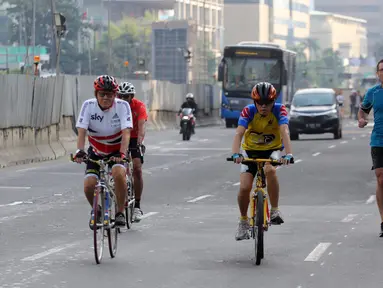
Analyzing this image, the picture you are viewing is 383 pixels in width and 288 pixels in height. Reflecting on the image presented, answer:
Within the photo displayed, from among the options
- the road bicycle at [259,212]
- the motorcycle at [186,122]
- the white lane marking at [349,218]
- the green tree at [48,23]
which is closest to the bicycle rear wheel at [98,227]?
the road bicycle at [259,212]

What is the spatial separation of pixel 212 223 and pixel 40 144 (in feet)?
50.4

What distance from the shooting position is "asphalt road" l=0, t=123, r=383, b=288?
10609mm

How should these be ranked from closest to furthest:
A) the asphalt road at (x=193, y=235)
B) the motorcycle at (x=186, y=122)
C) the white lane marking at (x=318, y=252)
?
the asphalt road at (x=193, y=235), the white lane marking at (x=318, y=252), the motorcycle at (x=186, y=122)

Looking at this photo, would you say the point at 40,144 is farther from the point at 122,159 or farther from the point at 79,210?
the point at 122,159

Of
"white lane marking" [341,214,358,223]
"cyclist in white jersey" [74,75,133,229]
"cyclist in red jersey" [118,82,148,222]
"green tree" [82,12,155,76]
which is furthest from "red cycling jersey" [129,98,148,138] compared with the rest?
"green tree" [82,12,155,76]

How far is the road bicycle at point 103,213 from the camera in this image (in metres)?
11.4

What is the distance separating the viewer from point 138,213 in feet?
49.2

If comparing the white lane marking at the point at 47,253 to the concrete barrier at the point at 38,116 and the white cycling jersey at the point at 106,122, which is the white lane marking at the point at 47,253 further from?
Answer: the concrete barrier at the point at 38,116

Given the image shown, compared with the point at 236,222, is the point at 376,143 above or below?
above

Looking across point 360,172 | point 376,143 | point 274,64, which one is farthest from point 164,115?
point 376,143

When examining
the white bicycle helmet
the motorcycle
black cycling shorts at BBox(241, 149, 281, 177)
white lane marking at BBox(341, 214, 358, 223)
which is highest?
the white bicycle helmet

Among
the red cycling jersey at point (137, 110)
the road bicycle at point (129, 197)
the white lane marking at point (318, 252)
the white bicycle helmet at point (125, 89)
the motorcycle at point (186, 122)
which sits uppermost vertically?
the white bicycle helmet at point (125, 89)

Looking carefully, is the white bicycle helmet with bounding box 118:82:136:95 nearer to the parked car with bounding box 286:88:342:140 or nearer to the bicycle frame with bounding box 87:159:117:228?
the bicycle frame with bounding box 87:159:117:228

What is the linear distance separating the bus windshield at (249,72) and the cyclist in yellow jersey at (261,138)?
4581cm
